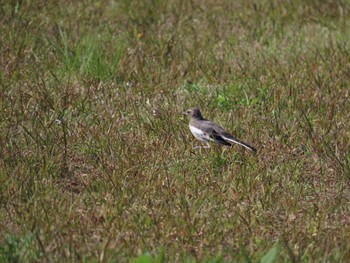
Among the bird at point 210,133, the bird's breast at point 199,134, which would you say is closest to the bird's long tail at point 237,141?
the bird at point 210,133

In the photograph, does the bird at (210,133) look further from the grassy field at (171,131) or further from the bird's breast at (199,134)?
the grassy field at (171,131)

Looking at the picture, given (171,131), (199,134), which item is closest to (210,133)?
(199,134)

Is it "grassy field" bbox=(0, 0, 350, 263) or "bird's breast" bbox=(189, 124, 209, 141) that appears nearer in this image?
"grassy field" bbox=(0, 0, 350, 263)

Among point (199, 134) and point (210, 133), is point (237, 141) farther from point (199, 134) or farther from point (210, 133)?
point (199, 134)

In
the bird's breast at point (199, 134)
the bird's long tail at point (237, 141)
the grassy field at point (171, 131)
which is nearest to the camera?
the grassy field at point (171, 131)

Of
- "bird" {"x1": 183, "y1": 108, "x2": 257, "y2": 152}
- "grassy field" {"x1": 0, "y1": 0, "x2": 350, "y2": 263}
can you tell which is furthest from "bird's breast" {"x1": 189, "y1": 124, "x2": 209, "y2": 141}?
"grassy field" {"x1": 0, "y1": 0, "x2": 350, "y2": 263}

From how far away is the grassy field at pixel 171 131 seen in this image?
4.86 m

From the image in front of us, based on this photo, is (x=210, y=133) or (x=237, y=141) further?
(x=210, y=133)

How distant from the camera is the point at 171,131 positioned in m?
6.70

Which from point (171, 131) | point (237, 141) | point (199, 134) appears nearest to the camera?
point (237, 141)

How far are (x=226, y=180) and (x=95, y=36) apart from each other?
3.29 m

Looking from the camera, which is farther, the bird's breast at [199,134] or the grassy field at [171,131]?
the bird's breast at [199,134]

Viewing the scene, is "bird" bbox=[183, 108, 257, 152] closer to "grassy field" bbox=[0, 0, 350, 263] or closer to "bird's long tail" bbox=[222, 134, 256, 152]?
"bird's long tail" bbox=[222, 134, 256, 152]

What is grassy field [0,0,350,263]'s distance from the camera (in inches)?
191
